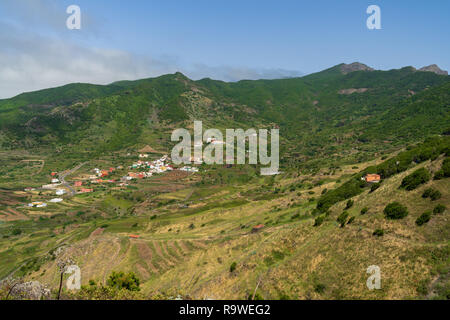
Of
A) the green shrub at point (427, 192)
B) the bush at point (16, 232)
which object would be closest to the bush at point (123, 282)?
the green shrub at point (427, 192)

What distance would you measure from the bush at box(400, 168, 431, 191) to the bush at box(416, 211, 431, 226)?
21.9ft

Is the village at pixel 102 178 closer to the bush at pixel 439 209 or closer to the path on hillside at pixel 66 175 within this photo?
the path on hillside at pixel 66 175

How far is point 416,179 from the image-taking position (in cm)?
3366

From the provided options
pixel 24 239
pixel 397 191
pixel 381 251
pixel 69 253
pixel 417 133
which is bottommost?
A: pixel 24 239

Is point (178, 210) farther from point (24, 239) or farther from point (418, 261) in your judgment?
point (418, 261)

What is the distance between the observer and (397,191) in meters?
34.8

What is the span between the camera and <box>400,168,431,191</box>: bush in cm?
3309

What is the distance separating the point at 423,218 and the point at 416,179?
824 centimetres

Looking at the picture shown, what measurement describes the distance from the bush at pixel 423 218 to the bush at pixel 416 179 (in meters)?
6.68

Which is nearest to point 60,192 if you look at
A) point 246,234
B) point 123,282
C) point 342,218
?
point 123,282

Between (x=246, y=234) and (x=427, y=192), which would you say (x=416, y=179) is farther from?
(x=246, y=234)

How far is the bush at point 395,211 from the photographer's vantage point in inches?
1163

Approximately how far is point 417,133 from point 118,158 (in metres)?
173
